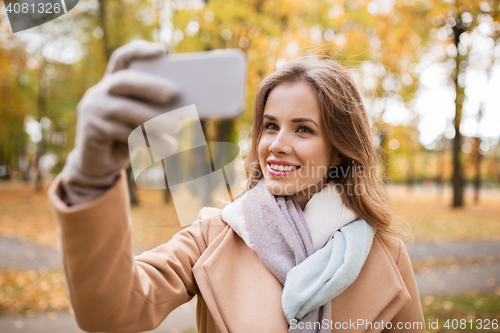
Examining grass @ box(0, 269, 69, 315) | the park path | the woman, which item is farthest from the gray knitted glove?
grass @ box(0, 269, 69, 315)

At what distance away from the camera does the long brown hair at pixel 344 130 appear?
68.9 inches

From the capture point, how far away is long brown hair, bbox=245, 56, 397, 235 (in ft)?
5.74

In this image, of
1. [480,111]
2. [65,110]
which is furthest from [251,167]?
[480,111]

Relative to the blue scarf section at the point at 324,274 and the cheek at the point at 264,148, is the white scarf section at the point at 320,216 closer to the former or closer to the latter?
the blue scarf section at the point at 324,274

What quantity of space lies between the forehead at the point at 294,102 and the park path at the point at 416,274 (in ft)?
12.7

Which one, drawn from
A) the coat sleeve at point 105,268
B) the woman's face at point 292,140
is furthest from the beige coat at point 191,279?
the woman's face at point 292,140

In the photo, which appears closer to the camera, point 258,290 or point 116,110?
point 116,110

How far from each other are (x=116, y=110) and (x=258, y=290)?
3.91ft

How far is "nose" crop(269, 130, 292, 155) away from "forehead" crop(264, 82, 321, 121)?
0.10 meters

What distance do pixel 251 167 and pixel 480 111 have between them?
19354mm

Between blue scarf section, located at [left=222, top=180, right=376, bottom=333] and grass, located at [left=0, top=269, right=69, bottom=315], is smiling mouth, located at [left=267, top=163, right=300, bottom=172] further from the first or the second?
grass, located at [left=0, top=269, right=69, bottom=315]

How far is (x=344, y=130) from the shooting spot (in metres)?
1.81

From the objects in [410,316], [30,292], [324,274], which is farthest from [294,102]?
[30,292]

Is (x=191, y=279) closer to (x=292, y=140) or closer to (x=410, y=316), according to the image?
(x=292, y=140)
